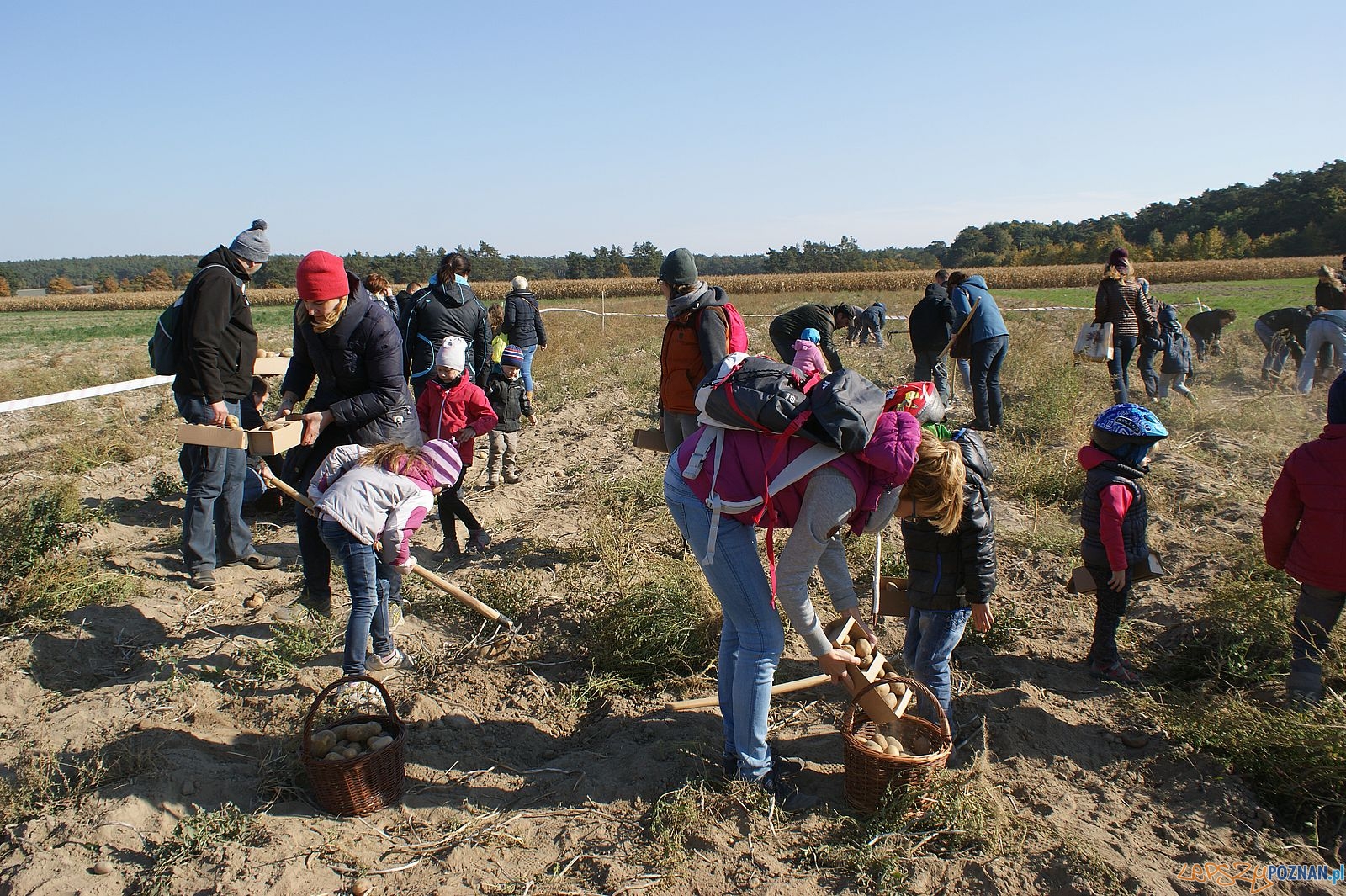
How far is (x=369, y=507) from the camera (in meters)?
3.60

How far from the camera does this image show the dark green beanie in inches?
179

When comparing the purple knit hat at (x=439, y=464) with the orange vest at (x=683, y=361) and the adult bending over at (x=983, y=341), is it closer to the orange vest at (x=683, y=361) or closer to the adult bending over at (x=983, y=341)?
the orange vest at (x=683, y=361)

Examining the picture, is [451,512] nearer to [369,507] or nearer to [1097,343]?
[369,507]

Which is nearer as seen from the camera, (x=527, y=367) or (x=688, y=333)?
(x=688, y=333)

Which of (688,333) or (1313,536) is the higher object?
(688,333)

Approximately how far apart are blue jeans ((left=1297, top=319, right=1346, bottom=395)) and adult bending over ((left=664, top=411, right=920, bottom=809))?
8.09m

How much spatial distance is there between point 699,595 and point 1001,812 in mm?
1782

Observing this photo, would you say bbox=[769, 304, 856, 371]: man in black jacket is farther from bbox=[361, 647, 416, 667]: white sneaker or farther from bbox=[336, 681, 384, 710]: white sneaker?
→ bbox=[336, 681, 384, 710]: white sneaker

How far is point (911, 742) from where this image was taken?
3205 millimetres

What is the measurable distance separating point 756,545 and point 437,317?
3.90 metres

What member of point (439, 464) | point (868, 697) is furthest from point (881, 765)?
point (439, 464)

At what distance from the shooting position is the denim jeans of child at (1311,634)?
3.42 m

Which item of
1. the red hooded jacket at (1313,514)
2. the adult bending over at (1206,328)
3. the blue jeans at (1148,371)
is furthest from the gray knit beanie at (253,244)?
the adult bending over at (1206,328)

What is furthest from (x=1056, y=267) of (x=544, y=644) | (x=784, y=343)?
(x=544, y=644)
